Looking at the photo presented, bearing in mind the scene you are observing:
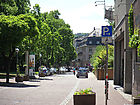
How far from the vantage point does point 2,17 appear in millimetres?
26672

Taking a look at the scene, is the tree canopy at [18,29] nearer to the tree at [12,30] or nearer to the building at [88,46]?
the tree at [12,30]

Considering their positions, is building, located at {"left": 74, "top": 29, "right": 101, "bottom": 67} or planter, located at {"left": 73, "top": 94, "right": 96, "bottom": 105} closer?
planter, located at {"left": 73, "top": 94, "right": 96, "bottom": 105}

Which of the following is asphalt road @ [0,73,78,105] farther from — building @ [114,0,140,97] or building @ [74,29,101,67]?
building @ [74,29,101,67]

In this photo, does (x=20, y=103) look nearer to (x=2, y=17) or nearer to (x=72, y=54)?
(x=2, y=17)

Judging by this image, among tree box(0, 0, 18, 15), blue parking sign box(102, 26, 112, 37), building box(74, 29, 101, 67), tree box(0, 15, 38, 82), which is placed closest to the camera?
blue parking sign box(102, 26, 112, 37)

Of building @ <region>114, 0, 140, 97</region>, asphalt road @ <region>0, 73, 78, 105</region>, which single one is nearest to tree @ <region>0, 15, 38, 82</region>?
asphalt road @ <region>0, 73, 78, 105</region>

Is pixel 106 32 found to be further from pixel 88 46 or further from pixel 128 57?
pixel 88 46

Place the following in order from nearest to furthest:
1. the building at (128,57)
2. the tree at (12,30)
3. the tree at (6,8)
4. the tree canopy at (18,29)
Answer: the building at (128,57) → the tree at (12,30) → the tree canopy at (18,29) → the tree at (6,8)

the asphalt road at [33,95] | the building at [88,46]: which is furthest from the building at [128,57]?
the building at [88,46]

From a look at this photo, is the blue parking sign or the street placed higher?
the blue parking sign

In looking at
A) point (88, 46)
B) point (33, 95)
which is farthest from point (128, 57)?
point (88, 46)

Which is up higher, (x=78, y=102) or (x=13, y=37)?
(x=13, y=37)

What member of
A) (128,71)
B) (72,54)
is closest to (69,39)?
(72,54)

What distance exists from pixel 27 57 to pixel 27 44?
250 inches
